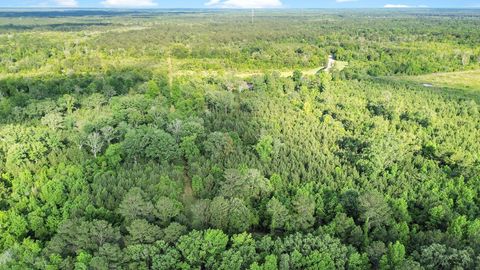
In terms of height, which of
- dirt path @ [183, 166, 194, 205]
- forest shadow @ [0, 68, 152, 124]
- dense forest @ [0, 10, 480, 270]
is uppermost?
forest shadow @ [0, 68, 152, 124]

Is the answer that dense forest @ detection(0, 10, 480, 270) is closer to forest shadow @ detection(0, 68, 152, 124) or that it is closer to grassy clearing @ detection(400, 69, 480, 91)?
forest shadow @ detection(0, 68, 152, 124)

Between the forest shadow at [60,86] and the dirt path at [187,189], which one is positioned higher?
the forest shadow at [60,86]

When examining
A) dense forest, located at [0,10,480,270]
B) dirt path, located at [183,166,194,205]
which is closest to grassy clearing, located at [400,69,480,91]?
dense forest, located at [0,10,480,270]

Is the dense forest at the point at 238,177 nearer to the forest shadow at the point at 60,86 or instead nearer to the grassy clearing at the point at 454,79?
the forest shadow at the point at 60,86

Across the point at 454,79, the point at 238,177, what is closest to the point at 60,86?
the point at 238,177

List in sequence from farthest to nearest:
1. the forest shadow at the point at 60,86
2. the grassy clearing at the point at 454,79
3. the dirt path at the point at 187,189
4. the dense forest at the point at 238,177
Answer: the grassy clearing at the point at 454,79 < the forest shadow at the point at 60,86 < the dirt path at the point at 187,189 < the dense forest at the point at 238,177

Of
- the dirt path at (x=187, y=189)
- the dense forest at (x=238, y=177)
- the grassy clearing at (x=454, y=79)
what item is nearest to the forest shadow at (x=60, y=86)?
the dense forest at (x=238, y=177)

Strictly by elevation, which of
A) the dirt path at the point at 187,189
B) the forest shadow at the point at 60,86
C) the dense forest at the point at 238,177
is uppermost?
the forest shadow at the point at 60,86

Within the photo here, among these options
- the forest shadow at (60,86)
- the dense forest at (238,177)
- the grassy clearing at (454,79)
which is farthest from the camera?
the grassy clearing at (454,79)
